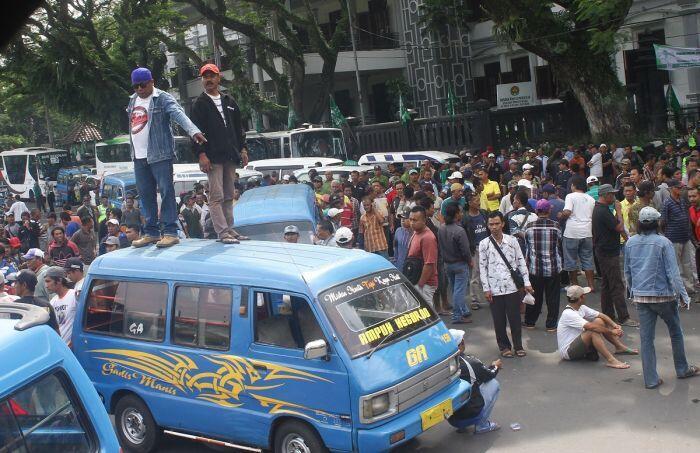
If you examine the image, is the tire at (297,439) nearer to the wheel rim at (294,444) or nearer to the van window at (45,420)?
the wheel rim at (294,444)

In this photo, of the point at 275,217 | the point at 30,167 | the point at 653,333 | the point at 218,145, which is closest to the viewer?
the point at 653,333

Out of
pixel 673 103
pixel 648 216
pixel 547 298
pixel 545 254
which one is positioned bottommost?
pixel 547 298

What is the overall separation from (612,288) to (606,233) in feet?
2.39

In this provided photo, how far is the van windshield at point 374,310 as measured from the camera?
Answer: 23.1ft

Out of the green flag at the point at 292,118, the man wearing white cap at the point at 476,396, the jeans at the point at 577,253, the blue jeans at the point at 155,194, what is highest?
the green flag at the point at 292,118

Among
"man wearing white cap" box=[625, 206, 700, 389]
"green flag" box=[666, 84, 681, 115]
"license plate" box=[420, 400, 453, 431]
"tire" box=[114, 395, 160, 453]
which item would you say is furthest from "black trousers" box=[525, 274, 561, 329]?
"green flag" box=[666, 84, 681, 115]

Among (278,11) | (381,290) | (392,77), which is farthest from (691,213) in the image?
(392,77)

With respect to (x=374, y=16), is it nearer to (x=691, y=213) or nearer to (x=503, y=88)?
(x=503, y=88)

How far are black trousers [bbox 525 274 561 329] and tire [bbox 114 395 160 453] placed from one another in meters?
5.33

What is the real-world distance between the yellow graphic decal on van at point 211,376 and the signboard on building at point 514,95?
21.2m

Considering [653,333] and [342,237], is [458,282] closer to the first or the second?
[342,237]

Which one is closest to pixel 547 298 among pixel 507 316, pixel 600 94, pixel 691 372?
pixel 507 316

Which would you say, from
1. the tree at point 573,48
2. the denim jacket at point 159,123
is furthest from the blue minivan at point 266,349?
the tree at point 573,48

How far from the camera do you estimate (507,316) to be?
34.0ft
